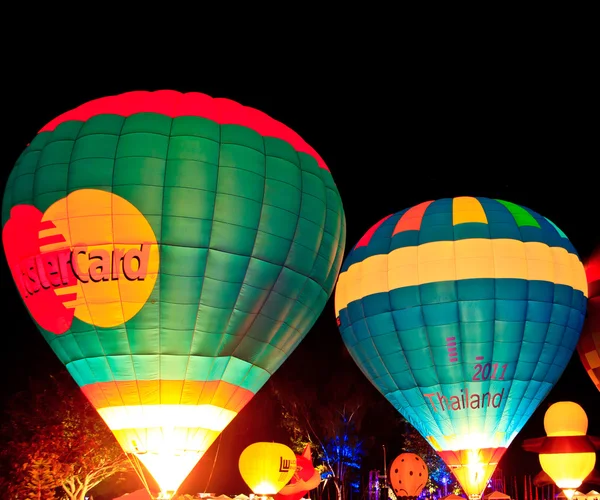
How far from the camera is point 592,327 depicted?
1327cm

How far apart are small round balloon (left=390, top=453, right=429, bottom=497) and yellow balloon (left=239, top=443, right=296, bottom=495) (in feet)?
6.94

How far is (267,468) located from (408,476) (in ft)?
9.47

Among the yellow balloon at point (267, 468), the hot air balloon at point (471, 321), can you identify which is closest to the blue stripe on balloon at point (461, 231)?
the hot air balloon at point (471, 321)

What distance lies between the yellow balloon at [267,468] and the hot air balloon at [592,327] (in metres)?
5.75

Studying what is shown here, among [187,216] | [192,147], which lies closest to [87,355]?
[187,216]

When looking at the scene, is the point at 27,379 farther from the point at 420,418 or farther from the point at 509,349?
the point at 509,349

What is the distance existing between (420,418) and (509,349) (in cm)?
Answer: 178

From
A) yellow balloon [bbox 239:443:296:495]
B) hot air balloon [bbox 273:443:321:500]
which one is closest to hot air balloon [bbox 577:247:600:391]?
yellow balloon [bbox 239:443:296:495]

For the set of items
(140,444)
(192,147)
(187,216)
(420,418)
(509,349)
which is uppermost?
(192,147)

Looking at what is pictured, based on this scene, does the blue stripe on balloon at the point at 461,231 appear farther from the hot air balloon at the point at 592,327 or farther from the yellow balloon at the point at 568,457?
the yellow balloon at the point at 568,457

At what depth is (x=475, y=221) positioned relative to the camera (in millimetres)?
11797

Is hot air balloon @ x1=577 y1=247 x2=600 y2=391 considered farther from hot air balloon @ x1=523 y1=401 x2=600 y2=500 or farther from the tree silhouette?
the tree silhouette

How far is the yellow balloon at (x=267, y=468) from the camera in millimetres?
14062

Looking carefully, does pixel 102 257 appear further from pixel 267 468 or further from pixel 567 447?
pixel 567 447
